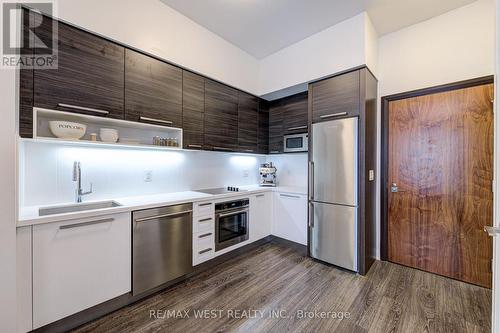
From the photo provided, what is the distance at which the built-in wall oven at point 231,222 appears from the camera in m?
2.55

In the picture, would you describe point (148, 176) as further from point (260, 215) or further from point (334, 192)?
point (334, 192)

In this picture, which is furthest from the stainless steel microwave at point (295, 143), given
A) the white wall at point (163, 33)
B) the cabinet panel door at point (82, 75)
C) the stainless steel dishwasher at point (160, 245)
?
the cabinet panel door at point (82, 75)

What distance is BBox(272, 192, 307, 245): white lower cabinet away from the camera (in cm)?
296

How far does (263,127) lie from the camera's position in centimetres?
361

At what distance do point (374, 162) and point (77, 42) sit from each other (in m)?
3.44

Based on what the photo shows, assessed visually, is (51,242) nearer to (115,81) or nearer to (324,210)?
(115,81)

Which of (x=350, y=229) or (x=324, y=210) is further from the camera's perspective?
(x=324, y=210)

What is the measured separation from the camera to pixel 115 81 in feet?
6.33

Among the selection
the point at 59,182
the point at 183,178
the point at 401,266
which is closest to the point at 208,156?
the point at 183,178

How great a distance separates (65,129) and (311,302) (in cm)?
267

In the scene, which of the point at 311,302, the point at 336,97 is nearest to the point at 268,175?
the point at 336,97

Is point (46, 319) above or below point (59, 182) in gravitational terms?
below

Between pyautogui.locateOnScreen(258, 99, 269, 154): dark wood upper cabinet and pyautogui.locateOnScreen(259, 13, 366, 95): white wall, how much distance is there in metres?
0.31

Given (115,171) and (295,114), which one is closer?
(115,171)
